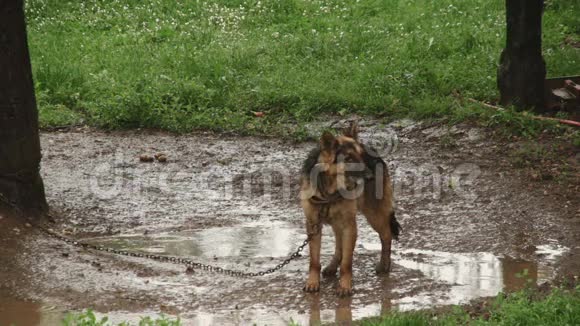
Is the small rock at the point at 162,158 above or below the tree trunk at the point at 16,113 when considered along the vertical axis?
below

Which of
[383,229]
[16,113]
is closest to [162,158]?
[16,113]

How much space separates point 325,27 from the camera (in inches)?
605

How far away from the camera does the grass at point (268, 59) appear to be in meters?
12.2

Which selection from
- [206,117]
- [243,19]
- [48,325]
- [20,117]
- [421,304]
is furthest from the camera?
[243,19]

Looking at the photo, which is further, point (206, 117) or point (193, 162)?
point (206, 117)

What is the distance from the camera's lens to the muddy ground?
6992 mm

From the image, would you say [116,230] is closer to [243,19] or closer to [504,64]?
[504,64]

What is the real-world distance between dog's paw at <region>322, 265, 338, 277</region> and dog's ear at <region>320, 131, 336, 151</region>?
1140 mm

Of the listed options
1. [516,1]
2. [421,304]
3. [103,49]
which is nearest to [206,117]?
[103,49]

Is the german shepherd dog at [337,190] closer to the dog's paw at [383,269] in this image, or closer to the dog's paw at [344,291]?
the dog's paw at [344,291]

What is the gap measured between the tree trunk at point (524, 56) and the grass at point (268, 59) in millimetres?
485

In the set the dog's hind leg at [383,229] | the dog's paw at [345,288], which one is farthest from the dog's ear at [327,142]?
the dog's paw at [345,288]

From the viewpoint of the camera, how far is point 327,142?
694cm

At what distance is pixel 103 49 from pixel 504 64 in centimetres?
632
